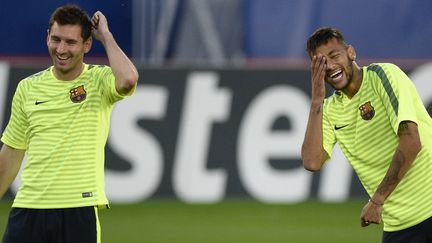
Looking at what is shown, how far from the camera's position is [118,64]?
26.2 ft

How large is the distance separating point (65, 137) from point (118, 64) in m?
0.52

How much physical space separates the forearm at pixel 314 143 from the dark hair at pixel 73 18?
140cm

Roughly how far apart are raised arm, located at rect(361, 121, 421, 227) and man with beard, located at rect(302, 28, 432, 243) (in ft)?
0.11

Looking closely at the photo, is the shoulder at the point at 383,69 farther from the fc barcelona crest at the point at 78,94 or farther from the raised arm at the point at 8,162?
the raised arm at the point at 8,162

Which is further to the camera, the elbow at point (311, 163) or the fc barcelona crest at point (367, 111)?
the elbow at point (311, 163)

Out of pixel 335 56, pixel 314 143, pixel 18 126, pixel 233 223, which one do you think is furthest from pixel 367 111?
pixel 233 223

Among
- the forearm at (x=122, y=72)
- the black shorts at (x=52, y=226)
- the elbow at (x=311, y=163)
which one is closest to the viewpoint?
the black shorts at (x=52, y=226)

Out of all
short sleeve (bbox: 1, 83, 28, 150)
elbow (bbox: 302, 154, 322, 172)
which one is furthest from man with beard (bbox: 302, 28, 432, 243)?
short sleeve (bbox: 1, 83, 28, 150)

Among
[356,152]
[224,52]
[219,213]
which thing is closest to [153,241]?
[219,213]

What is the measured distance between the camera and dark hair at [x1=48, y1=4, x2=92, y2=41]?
26.3 ft

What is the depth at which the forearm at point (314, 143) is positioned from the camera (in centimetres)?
829

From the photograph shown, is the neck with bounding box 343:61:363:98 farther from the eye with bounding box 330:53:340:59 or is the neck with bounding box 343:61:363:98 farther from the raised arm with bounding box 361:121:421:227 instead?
the raised arm with bounding box 361:121:421:227

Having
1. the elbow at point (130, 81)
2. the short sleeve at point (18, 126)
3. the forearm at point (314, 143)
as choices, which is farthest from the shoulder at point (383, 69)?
the short sleeve at point (18, 126)

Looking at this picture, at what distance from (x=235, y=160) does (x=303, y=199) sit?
0.88 meters
